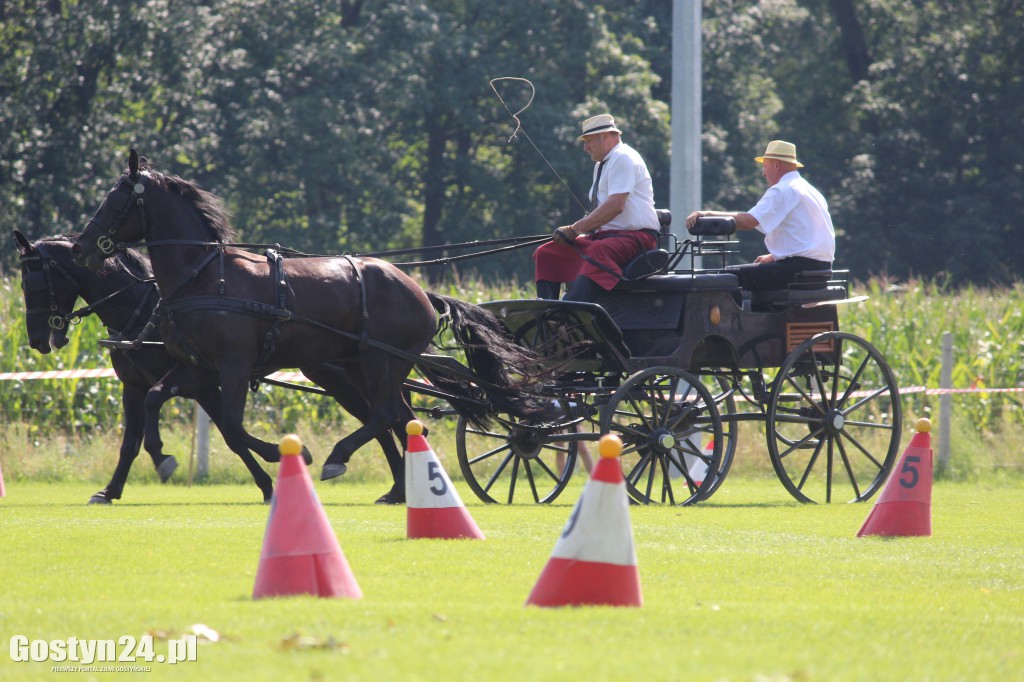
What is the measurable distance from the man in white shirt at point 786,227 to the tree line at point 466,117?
67.9 ft

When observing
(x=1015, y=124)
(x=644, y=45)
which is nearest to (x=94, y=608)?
(x=644, y=45)

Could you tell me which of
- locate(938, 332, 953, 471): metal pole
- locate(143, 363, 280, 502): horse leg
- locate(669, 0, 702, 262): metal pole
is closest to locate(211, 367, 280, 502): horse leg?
locate(143, 363, 280, 502): horse leg

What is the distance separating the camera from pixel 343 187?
3559cm

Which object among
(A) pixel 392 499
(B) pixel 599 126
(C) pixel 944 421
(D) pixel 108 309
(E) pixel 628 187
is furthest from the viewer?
(C) pixel 944 421

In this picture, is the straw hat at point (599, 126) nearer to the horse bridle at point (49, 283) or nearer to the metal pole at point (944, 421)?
the horse bridle at point (49, 283)

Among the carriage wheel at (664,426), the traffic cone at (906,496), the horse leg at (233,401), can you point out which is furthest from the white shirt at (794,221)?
the horse leg at (233,401)

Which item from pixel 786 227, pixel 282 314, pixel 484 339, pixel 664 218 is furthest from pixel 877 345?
pixel 282 314

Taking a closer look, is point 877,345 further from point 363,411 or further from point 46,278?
point 46,278

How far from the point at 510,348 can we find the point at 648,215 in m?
1.39

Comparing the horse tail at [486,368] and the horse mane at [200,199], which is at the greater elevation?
the horse mane at [200,199]

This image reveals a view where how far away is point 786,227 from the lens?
458 inches

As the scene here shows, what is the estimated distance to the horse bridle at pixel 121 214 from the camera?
33.2 feet

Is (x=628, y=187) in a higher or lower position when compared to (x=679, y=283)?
higher

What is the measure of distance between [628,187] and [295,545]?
5.42 metres
